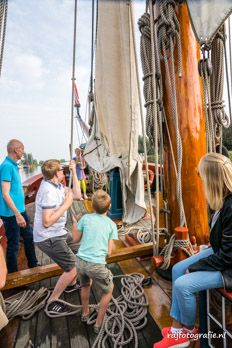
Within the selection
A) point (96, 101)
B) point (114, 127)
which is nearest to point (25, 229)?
point (114, 127)

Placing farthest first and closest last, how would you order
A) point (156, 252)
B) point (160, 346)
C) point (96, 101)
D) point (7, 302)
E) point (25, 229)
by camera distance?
point (96, 101) → point (25, 229) → point (156, 252) → point (7, 302) → point (160, 346)

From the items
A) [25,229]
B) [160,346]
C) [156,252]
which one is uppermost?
[25,229]

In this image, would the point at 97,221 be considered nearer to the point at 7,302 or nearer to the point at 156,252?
the point at 156,252

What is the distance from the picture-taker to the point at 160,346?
127 cm

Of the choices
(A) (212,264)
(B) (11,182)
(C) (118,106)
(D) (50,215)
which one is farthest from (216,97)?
(B) (11,182)

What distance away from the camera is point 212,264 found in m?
1.21

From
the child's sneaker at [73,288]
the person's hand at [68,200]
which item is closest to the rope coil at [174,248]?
the child's sneaker at [73,288]

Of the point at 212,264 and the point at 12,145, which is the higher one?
the point at 12,145

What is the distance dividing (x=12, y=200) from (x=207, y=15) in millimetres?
2299

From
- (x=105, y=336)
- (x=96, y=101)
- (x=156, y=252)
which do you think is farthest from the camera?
(x=96, y=101)

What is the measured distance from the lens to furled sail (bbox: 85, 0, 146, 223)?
2631 millimetres

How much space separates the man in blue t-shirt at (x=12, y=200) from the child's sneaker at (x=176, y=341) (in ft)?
5.14

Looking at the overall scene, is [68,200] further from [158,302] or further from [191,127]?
[191,127]

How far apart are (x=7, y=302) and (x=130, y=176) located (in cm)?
172
